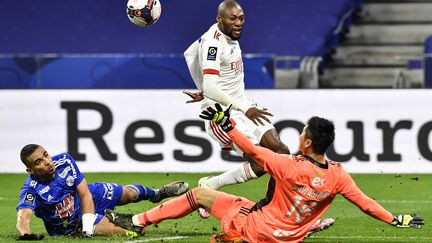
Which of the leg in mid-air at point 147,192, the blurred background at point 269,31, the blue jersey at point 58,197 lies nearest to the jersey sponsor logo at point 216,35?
the leg in mid-air at point 147,192

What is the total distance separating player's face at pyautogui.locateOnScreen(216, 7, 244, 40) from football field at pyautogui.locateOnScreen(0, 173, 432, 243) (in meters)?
1.79

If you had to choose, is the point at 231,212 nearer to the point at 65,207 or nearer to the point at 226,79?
the point at 65,207

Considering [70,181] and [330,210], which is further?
[330,210]

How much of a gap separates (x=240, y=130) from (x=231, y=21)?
3.33 ft

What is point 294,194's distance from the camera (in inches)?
311

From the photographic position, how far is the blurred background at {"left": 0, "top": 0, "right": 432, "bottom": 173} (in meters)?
15.5

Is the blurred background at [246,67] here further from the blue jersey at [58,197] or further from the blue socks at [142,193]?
the blue jersey at [58,197]

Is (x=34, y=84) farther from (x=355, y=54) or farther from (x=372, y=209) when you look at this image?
(x=372, y=209)

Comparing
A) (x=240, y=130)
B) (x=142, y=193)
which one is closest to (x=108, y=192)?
(x=142, y=193)

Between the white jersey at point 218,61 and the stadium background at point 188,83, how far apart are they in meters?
1.83

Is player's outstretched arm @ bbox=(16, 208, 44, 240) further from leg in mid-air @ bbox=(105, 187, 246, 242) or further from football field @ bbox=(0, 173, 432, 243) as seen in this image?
leg in mid-air @ bbox=(105, 187, 246, 242)

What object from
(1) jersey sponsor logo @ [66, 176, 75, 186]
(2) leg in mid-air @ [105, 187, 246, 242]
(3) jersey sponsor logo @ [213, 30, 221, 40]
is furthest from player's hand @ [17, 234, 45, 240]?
(3) jersey sponsor logo @ [213, 30, 221, 40]

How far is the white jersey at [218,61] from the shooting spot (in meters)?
10.4

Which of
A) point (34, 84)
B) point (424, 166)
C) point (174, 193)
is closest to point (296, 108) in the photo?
point (424, 166)
